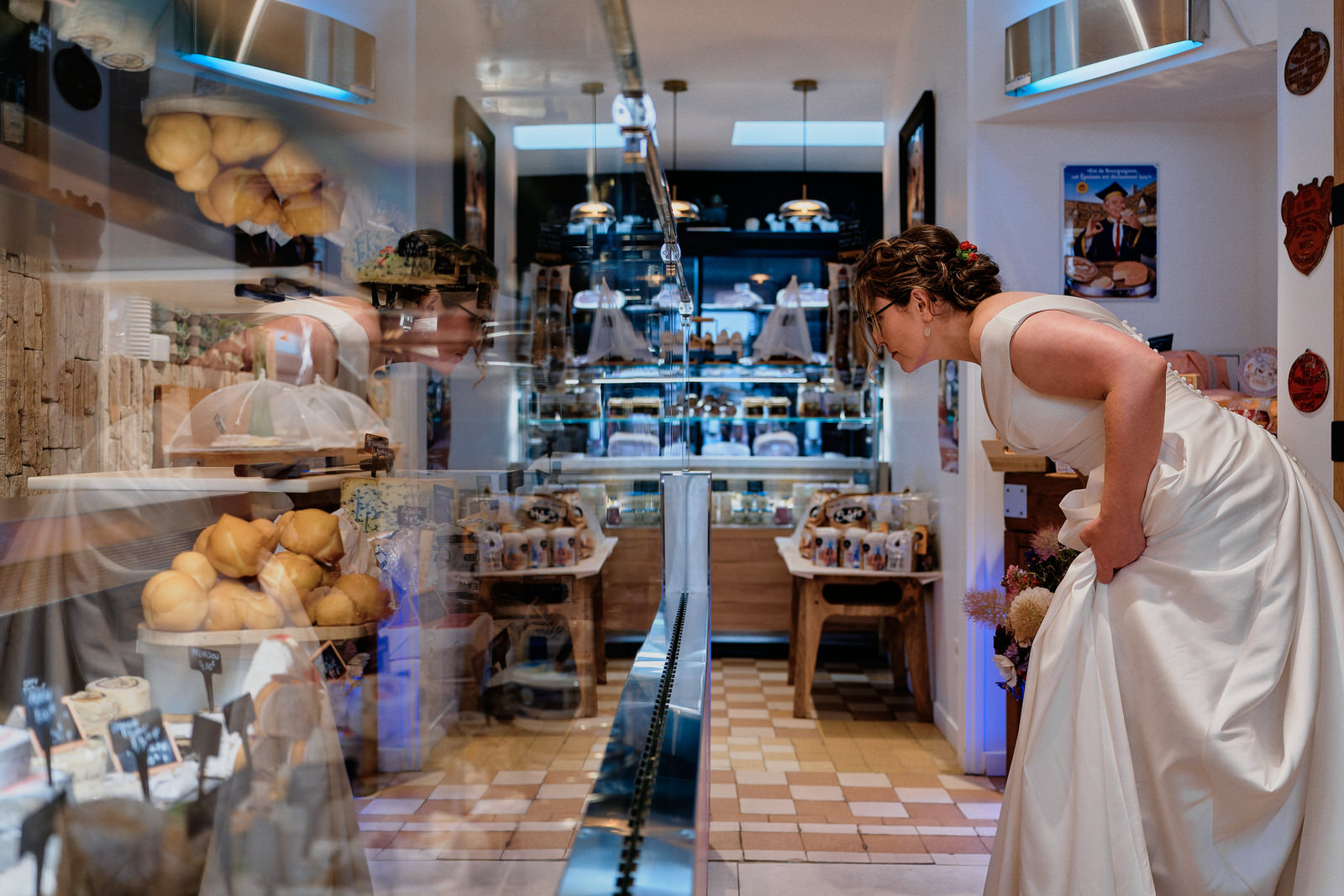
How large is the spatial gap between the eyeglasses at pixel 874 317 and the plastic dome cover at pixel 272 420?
163 centimetres

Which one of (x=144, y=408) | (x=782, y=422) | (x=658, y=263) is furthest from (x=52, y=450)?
(x=782, y=422)

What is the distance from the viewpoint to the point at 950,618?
3658 millimetres

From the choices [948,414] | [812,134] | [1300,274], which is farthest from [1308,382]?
[812,134]

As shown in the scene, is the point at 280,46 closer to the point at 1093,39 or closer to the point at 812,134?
the point at 1093,39

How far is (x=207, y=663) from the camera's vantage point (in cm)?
43

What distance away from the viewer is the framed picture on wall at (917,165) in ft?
12.5

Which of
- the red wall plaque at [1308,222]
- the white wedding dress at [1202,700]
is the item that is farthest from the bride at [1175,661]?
the red wall plaque at [1308,222]

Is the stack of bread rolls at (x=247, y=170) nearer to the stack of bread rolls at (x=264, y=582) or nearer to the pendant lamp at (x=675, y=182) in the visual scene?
the stack of bread rolls at (x=264, y=582)

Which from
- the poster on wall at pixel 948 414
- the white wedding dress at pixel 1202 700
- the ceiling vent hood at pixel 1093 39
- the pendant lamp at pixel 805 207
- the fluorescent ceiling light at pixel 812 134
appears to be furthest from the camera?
the fluorescent ceiling light at pixel 812 134

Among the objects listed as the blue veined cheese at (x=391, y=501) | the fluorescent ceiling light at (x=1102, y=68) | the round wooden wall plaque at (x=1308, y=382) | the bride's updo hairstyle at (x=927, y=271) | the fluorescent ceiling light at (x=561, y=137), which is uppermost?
the fluorescent ceiling light at (x=1102, y=68)

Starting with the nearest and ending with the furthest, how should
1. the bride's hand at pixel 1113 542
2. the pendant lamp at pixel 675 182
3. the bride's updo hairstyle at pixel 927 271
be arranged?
the bride's hand at pixel 1113 542, the bride's updo hairstyle at pixel 927 271, the pendant lamp at pixel 675 182

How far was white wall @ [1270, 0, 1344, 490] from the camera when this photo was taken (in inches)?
72.6

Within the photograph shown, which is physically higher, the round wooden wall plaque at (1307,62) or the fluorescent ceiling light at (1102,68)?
the fluorescent ceiling light at (1102,68)

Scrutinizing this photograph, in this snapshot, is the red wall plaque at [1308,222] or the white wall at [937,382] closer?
the red wall plaque at [1308,222]
